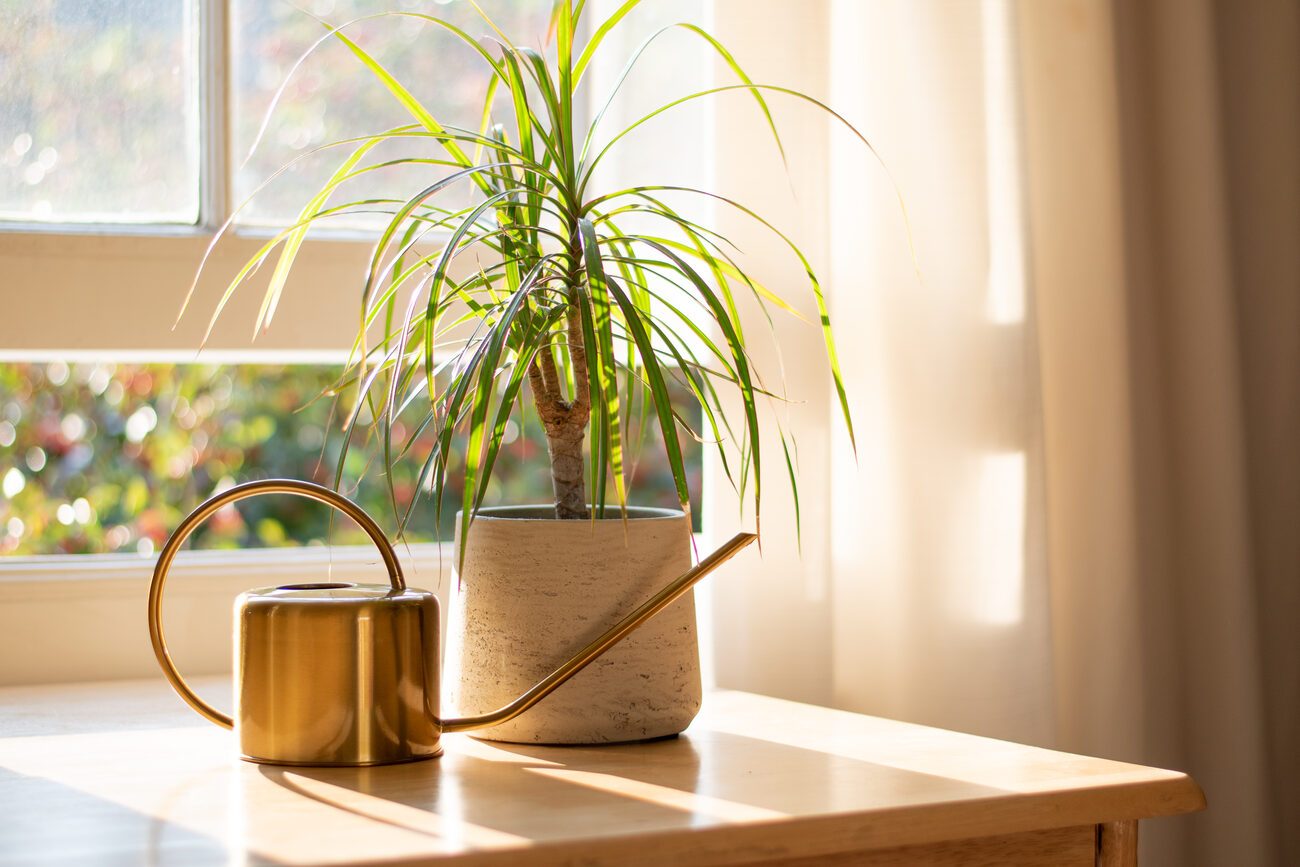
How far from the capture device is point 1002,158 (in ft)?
4.13

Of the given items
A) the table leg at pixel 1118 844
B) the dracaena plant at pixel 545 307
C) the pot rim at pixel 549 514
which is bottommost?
the table leg at pixel 1118 844

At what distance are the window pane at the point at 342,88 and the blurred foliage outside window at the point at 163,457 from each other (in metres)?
1.33

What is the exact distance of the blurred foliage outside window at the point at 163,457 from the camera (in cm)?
293

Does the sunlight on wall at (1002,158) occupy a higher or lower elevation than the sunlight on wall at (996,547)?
higher

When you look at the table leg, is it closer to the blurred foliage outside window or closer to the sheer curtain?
the sheer curtain

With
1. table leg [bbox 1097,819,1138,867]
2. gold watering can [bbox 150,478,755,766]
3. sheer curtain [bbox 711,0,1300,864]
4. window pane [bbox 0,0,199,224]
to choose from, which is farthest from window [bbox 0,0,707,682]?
table leg [bbox 1097,819,1138,867]

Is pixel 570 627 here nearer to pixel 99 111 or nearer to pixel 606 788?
pixel 606 788

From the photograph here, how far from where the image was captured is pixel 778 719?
104cm

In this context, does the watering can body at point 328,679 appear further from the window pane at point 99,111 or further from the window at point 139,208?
the window pane at point 99,111

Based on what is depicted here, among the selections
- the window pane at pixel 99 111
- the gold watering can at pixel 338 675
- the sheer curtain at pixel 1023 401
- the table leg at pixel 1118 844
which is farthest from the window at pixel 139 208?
the table leg at pixel 1118 844

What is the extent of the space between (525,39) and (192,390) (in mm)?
1881

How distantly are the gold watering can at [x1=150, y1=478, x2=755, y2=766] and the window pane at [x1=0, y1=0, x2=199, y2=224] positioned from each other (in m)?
0.62

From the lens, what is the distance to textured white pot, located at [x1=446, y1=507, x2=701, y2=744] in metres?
0.92

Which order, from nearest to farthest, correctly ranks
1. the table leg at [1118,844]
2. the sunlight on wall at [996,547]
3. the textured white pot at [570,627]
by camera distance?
the table leg at [1118,844]
the textured white pot at [570,627]
the sunlight on wall at [996,547]
